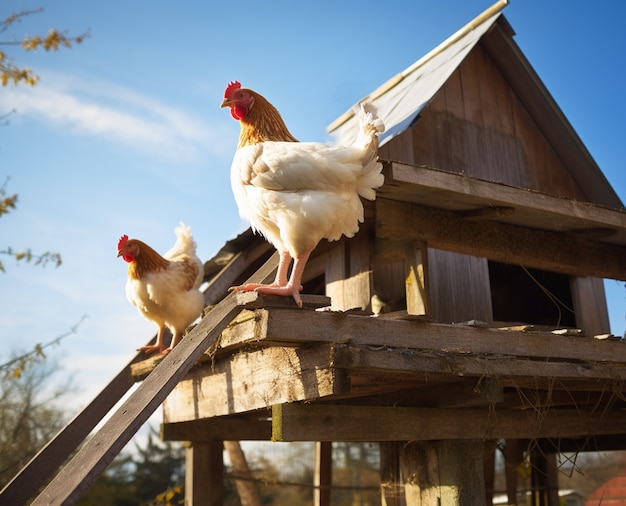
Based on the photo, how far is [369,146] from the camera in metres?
3.97

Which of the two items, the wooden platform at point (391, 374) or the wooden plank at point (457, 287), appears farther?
the wooden plank at point (457, 287)

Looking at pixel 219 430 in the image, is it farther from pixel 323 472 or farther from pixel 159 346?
pixel 323 472

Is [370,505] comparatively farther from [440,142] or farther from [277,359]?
[277,359]

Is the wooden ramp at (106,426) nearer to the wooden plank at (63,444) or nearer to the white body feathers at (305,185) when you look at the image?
the wooden plank at (63,444)

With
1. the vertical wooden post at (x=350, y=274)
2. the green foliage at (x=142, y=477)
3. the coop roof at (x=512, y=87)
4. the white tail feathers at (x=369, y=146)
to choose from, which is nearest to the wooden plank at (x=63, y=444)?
the vertical wooden post at (x=350, y=274)

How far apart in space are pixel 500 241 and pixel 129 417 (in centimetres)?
406

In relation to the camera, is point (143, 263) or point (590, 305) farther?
point (590, 305)

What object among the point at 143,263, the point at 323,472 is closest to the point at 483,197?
the point at 143,263

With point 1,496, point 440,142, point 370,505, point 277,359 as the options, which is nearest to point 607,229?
point 440,142

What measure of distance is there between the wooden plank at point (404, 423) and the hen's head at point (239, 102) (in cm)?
199

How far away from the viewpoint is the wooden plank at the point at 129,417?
281 centimetres

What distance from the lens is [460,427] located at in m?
4.68

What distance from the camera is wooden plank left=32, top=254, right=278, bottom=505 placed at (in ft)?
9.21

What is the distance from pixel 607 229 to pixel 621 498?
30.9 feet
